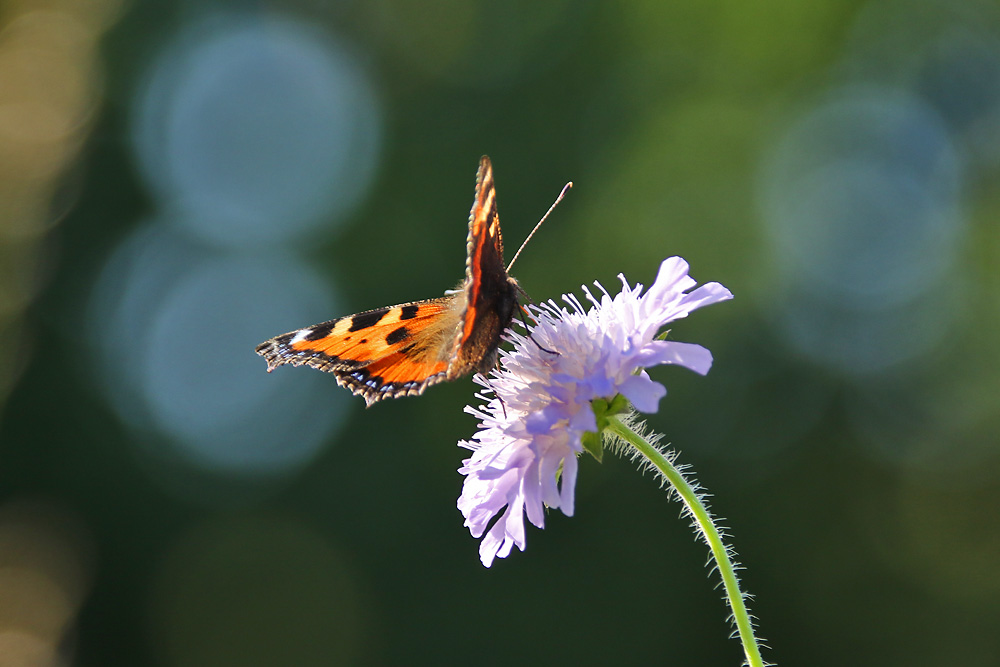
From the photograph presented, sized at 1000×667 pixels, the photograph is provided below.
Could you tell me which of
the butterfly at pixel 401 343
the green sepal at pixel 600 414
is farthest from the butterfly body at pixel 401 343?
the green sepal at pixel 600 414

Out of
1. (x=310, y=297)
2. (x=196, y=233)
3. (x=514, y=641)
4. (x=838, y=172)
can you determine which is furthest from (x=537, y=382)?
(x=196, y=233)

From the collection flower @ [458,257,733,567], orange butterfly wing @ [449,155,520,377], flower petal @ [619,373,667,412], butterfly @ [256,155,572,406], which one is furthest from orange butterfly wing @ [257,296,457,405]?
flower petal @ [619,373,667,412]

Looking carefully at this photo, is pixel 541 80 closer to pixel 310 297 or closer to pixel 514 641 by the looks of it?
pixel 310 297

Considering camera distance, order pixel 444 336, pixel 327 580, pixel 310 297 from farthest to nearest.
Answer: pixel 310 297, pixel 327 580, pixel 444 336

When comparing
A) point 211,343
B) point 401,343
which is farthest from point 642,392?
point 211,343

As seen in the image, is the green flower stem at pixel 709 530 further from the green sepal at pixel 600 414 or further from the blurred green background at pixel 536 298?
the blurred green background at pixel 536 298

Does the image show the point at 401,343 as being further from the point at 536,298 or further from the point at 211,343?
the point at 211,343

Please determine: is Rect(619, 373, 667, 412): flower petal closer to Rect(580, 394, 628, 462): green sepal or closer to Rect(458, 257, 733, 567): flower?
Rect(458, 257, 733, 567): flower
